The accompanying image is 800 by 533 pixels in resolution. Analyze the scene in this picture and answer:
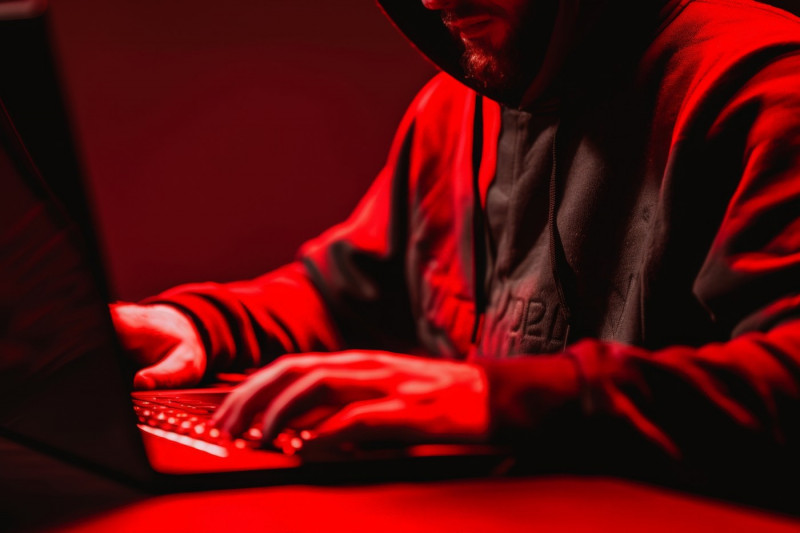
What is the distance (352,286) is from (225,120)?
621 millimetres

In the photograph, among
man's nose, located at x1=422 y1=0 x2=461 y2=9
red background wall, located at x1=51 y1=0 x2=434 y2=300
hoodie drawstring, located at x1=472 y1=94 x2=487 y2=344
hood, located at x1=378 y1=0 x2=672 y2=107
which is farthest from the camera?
red background wall, located at x1=51 y1=0 x2=434 y2=300

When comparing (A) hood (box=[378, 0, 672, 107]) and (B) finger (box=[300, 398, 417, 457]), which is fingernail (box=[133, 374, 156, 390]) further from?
(A) hood (box=[378, 0, 672, 107])

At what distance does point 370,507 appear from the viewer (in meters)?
0.43

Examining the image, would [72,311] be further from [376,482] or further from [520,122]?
[520,122]

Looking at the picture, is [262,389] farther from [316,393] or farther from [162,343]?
[162,343]

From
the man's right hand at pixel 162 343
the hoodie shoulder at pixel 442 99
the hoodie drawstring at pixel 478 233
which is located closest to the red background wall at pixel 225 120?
the hoodie shoulder at pixel 442 99

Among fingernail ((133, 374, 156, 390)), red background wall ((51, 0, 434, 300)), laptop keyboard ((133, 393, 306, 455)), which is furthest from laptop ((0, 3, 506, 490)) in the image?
red background wall ((51, 0, 434, 300))

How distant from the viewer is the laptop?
1.37ft

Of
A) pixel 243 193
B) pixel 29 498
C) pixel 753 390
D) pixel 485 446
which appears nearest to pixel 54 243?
pixel 29 498

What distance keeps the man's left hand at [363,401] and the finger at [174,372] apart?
27cm

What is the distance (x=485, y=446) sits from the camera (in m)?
0.47

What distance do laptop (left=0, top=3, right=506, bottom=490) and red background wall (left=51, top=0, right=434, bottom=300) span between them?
3.48ft

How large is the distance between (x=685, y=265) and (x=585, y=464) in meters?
0.26

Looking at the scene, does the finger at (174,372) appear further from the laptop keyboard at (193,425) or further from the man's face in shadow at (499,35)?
the man's face in shadow at (499,35)
